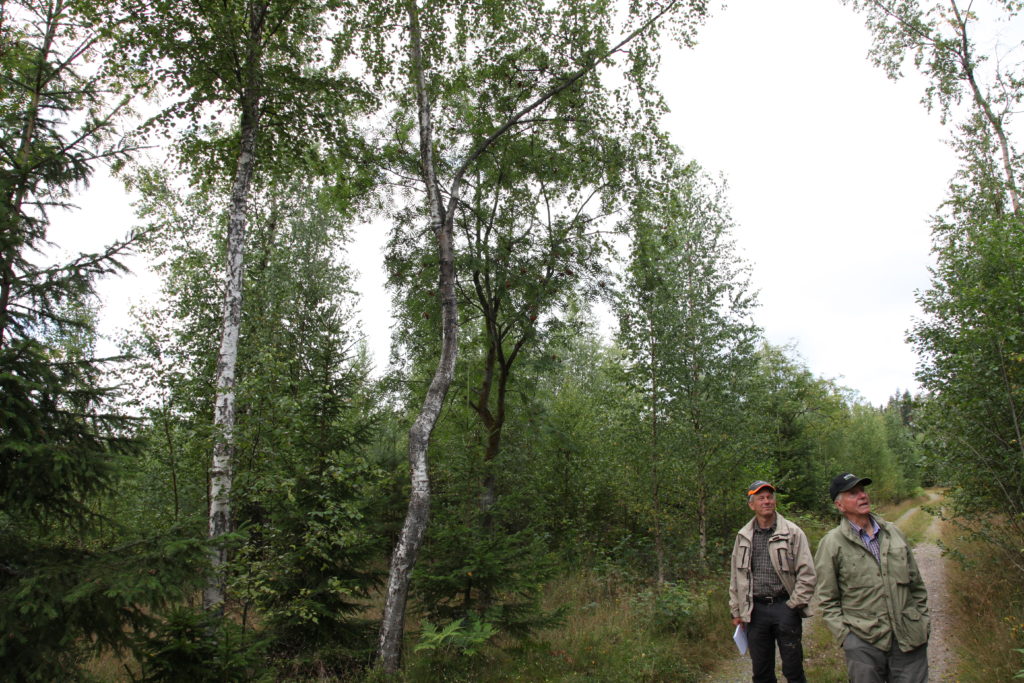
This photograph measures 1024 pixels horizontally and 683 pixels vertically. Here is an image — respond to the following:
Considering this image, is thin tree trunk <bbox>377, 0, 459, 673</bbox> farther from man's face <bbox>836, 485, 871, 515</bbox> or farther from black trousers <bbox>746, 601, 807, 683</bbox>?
man's face <bbox>836, 485, 871, 515</bbox>

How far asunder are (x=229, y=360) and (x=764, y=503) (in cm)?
741

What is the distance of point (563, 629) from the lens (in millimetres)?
8484

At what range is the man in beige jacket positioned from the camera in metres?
4.46

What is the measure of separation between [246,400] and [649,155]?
8.64 metres

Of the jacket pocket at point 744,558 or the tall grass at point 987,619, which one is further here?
the tall grass at point 987,619

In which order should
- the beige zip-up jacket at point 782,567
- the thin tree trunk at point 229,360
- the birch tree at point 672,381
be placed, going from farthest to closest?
the birch tree at point 672,381 → the thin tree trunk at point 229,360 → the beige zip-up jacket at point 782,567

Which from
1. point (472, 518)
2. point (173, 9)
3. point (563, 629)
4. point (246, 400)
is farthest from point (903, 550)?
point (173, 9)

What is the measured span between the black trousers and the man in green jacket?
0.67 m

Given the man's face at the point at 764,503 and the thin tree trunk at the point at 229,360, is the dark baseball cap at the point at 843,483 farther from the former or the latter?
the thin tree trunk at the point at 229,360

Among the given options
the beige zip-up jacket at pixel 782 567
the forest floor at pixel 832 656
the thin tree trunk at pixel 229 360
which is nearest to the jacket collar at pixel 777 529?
the beige zip-up jacket at pixel 782 567

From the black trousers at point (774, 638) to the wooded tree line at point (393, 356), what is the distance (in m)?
3.13

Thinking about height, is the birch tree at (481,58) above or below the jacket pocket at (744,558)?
above

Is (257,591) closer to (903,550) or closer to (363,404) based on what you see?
(363,404)

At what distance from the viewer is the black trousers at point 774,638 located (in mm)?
4445
